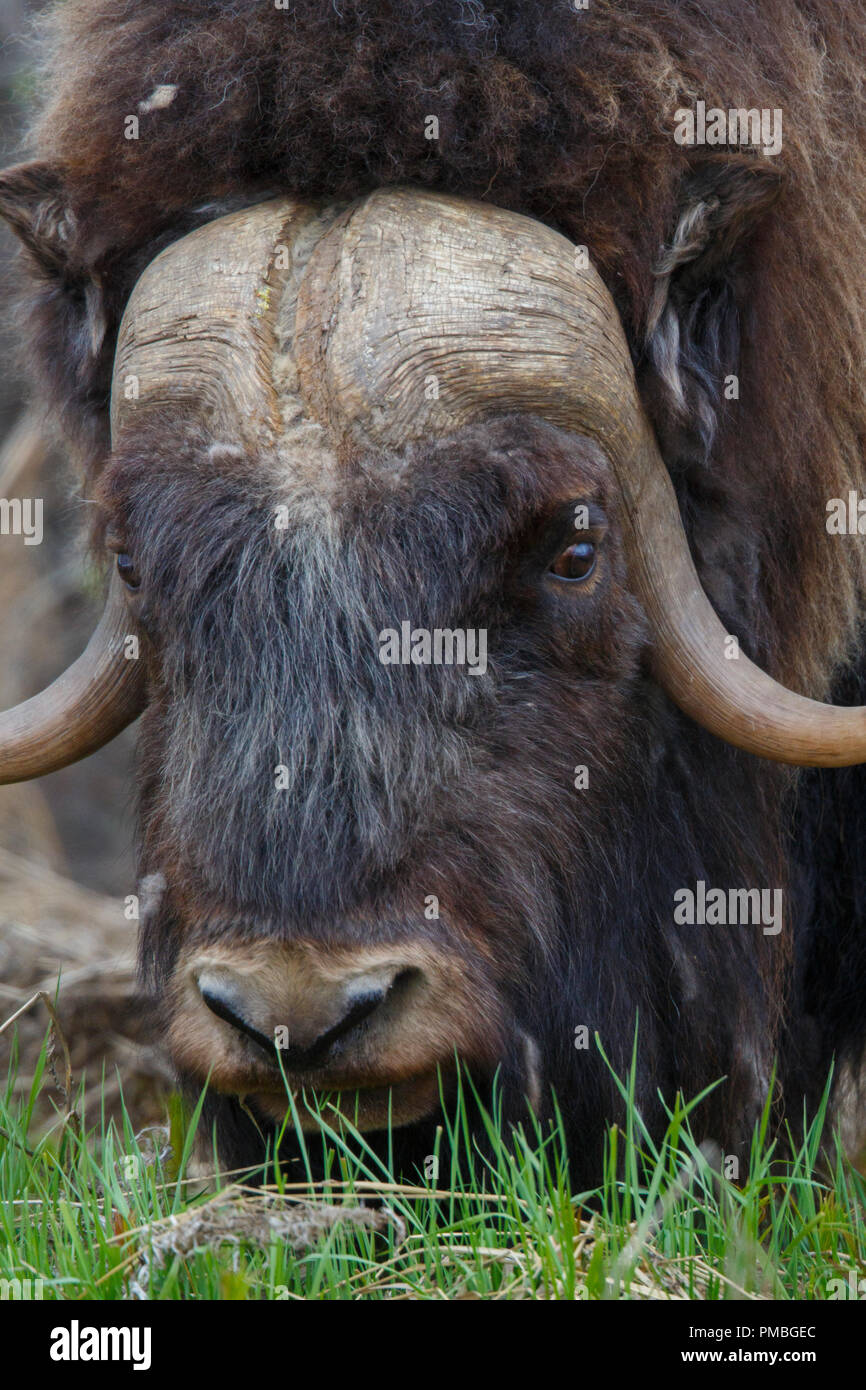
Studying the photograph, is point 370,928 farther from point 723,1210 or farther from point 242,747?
point 723,1210

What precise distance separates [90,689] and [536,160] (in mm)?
1381

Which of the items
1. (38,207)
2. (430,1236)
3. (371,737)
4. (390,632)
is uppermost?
(38,207)

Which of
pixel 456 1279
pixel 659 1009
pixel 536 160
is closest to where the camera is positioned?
pixel 456 1279

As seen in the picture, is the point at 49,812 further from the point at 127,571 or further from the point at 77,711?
the point at 127,571

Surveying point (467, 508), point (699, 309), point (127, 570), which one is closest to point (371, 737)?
point (467, 508)

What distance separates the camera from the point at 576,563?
271cm

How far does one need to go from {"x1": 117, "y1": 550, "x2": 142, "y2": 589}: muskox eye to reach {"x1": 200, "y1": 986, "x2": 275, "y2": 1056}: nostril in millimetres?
796

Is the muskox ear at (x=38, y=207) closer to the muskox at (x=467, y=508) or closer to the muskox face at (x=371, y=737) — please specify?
the muskox at (x=467, y=508)

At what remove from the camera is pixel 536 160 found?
2.77 metres

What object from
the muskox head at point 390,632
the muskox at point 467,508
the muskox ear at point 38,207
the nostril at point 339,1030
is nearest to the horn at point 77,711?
the muskox at point 467,508

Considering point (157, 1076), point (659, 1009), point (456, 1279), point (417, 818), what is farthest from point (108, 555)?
point (157, 1076)

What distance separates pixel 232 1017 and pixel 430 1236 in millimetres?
424

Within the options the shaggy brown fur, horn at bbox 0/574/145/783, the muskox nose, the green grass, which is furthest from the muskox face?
horn at bbox 0/574/145/783

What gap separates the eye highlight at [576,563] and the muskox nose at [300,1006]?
754 millimetres
